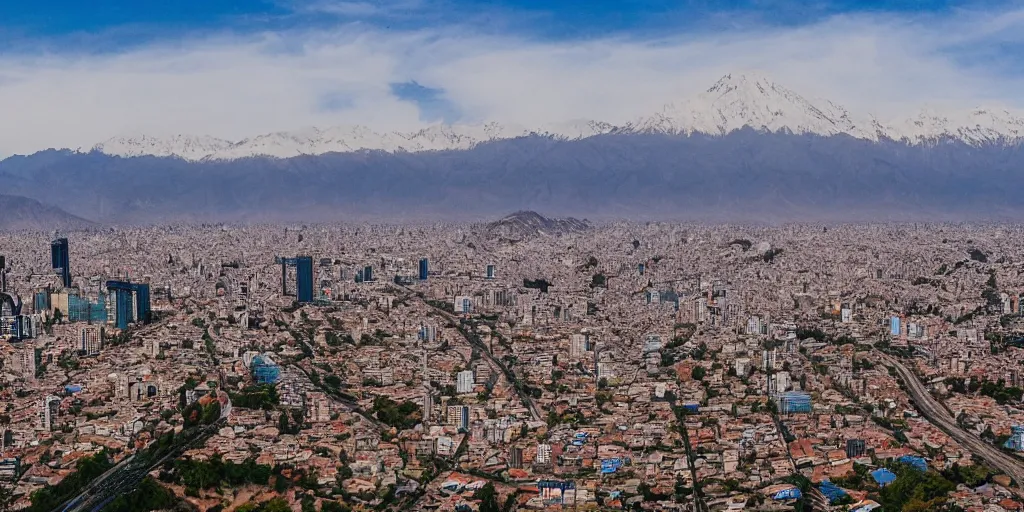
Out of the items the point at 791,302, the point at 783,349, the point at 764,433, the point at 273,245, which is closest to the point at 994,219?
the point at 273,245

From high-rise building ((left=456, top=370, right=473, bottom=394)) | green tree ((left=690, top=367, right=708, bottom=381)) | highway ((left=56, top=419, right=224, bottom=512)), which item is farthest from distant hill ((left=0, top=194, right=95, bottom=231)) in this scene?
highway ((left=56, top=419, right=224, bottom=512))

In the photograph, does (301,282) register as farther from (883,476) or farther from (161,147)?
(161,147)

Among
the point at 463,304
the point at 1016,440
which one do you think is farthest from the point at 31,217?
the point at 1016,440

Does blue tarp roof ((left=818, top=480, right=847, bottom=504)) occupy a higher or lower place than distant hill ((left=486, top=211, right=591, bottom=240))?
lower

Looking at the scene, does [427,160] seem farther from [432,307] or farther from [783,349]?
[783,349]

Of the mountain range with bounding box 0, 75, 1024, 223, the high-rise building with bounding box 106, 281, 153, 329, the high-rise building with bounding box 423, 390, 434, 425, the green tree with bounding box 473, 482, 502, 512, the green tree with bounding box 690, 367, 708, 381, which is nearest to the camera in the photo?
the green tree with bounding box 473, 482, 502, 512

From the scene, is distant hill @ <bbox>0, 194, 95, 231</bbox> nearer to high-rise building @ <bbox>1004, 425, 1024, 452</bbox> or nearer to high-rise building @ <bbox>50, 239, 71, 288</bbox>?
high-rise building @ <bbox>50, 239, 71, 288</bbox>
